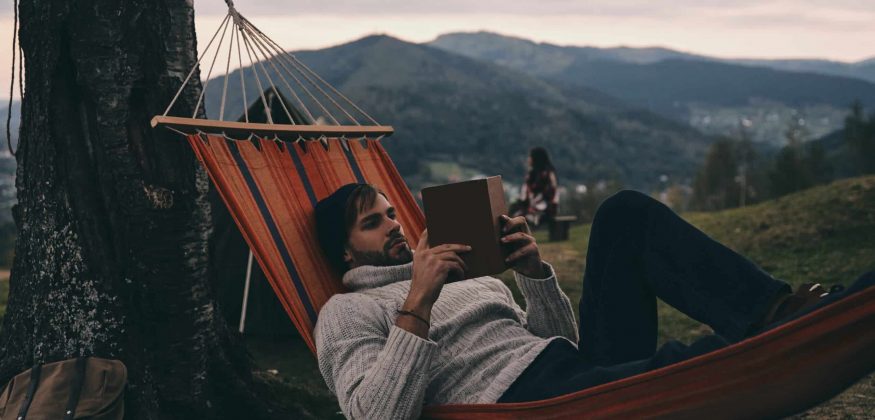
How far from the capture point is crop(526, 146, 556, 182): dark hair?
35.5ft

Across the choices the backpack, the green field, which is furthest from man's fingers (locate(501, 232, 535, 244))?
the green field

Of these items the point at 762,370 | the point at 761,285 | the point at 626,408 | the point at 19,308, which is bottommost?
the point at 19,308

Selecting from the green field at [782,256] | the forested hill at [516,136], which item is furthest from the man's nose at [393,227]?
the forested hill at [516,136]

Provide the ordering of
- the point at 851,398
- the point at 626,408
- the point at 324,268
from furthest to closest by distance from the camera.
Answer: the point at 851,398 < the point at 324,268 < the point at 626,408

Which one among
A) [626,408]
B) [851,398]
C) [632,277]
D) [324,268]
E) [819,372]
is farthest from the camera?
[851,398]

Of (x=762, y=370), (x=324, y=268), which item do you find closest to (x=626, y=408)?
(x=762, y=370)

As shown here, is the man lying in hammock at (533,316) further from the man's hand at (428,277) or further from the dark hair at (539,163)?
the dark hair at (539,163)

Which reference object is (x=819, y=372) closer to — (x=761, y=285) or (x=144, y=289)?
(x=761, y=285)

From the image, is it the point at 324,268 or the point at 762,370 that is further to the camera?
the point at 324,268

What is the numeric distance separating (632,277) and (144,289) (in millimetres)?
1811

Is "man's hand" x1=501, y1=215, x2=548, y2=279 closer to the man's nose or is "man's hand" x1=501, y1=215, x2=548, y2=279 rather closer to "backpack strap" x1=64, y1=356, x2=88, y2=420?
the man's nose

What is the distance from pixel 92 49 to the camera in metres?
2.83

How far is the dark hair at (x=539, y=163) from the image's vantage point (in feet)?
35.5

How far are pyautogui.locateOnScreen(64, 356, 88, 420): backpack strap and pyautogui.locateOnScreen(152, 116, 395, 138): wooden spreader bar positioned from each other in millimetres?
914
